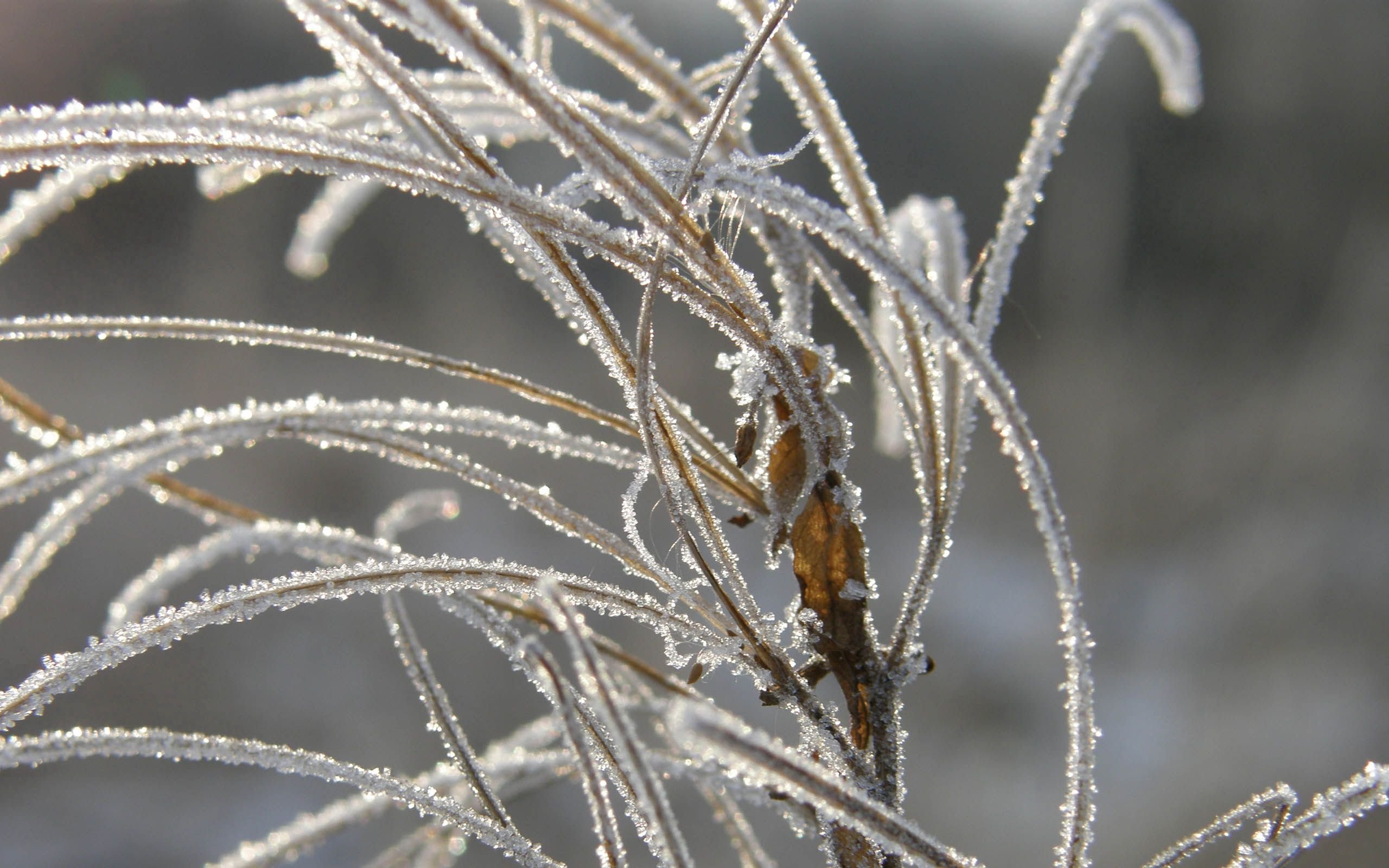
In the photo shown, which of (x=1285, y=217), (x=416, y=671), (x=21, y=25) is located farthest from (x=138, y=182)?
(x=1285, y=217)

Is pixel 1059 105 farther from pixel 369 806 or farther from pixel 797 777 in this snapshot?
pixel 369 806

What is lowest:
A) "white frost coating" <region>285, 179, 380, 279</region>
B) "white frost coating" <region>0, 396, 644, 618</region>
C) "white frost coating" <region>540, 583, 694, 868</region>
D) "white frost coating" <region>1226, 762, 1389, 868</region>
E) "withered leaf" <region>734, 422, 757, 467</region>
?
"white frost coating" <region>1226, 762, 1389, 868</region>

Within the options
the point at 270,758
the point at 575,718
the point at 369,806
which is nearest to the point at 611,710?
the point at 575,718

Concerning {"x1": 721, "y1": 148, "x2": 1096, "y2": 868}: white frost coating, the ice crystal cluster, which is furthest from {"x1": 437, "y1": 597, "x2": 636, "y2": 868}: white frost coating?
{"x1": 721, "y1": 148, "x2": 1096, "y2": 868}: white frost coating

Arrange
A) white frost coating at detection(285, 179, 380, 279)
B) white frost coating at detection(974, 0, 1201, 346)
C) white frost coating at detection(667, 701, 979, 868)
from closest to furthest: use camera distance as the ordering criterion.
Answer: white frost coating at detection(667, 701, 979, 868) → white frost coating at detection(974, 0, 1201, 346) → white frost coating at detection(285, 179, 380, 279)

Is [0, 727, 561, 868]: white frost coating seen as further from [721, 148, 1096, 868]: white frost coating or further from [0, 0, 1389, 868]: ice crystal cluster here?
[721, 148, 1096, 868]: white frost coating

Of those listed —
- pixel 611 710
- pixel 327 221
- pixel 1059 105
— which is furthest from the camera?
pixel 327 221

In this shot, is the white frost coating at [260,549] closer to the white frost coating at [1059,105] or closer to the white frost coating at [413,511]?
the white frost coating at [413,511]

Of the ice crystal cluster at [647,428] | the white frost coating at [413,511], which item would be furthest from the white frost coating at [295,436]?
the white frost coating at [413,511]
